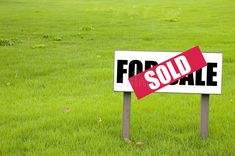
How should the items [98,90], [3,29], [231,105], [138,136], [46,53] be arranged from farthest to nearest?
[3,29]
[46,53]
[98,90]
[231,105]
[138,136]

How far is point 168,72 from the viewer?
5812mm

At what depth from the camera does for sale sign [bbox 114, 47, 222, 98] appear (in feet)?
19.0

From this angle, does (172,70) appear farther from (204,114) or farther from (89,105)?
(89,105)

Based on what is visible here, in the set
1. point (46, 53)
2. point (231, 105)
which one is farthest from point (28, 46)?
point (231, 105)

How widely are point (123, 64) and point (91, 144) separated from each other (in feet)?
3.47

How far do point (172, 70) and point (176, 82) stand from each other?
16 centimetres

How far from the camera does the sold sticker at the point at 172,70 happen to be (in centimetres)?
579

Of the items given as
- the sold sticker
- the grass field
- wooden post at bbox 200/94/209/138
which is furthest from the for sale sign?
the grass field

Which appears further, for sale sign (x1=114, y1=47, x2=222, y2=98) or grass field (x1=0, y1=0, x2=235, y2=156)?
grass field (x1=0, y1=0, x2=235, y2=156)

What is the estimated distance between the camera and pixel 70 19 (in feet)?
87.9

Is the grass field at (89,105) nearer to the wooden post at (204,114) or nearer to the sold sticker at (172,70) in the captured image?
the wooden post at (204,114)

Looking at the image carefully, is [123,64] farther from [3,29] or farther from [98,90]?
[3,29]

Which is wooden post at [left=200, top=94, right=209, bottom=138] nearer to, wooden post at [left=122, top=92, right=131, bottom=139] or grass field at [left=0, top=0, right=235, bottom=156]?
grass field at [left=0, top=0, right=235, bottom=156]

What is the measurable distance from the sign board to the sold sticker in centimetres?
6
